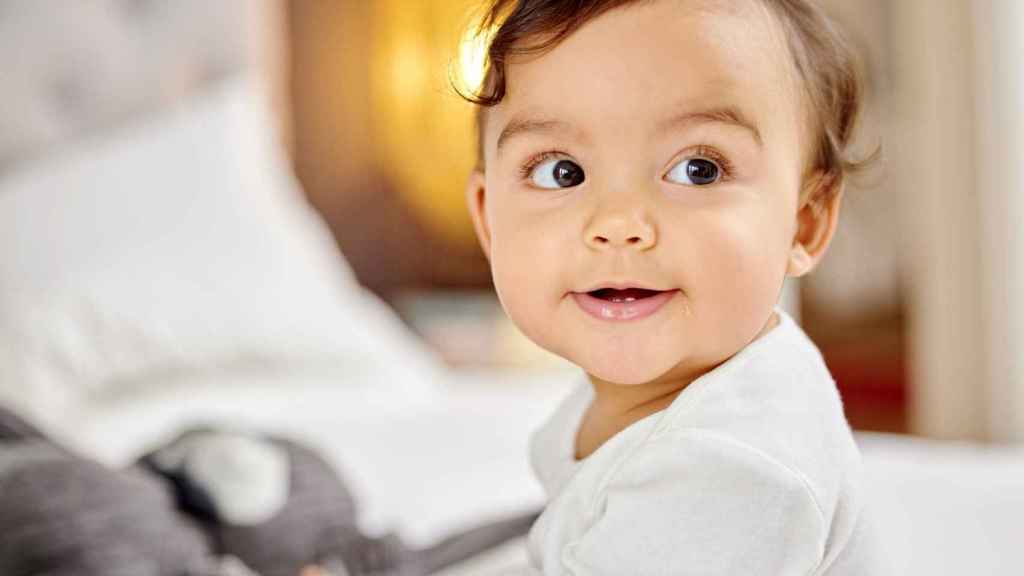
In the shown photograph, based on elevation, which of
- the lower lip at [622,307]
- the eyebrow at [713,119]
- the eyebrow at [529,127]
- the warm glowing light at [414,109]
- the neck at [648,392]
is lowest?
the warm glowing light at [414,109]

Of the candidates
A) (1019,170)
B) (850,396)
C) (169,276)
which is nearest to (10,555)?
(169,276)

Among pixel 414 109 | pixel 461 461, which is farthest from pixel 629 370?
pixel 414 109

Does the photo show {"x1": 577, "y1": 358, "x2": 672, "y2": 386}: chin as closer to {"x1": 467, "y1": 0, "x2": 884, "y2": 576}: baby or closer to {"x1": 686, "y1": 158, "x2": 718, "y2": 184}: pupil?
{"x1": 467, "y1": 0, "x2": 884, "y2": 576}: baby

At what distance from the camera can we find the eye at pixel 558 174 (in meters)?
0.76

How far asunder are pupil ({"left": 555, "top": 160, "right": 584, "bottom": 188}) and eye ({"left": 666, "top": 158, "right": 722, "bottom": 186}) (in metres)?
0.06

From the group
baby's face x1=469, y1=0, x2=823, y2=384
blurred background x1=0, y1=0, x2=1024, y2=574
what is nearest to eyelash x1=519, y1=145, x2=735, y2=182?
baby's face x1=469, y1=0, x2=823, y2=384

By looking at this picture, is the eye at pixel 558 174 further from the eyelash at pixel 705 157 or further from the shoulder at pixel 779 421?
the shoulder at pixel 779 421

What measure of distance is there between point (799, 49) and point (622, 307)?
218 mm

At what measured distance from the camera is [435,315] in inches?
192

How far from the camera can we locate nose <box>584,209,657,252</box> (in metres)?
0.72

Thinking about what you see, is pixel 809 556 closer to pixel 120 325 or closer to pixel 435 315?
pixel 120 325

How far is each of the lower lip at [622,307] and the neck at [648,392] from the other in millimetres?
57

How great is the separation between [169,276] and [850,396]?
12.5 ft

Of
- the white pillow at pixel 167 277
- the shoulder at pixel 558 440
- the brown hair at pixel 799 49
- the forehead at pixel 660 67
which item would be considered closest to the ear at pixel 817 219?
the brown hair at pixel 799 49
